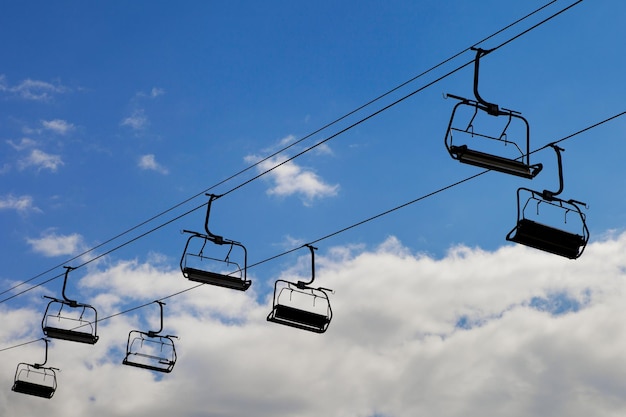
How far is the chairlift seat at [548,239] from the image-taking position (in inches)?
573

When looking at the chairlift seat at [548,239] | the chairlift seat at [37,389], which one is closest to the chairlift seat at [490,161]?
the chairlift seat at [548,239]

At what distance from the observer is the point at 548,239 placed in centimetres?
1465

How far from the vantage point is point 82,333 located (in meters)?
23.6

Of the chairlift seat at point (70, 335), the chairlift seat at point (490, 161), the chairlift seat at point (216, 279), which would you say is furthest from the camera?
the chairlift seat at point (70, 335)

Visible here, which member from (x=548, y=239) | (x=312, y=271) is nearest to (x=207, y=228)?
(x=312, y=271)

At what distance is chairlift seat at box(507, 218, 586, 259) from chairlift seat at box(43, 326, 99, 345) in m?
11.8

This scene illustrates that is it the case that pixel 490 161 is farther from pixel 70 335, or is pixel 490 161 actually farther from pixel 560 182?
pixel 70 335

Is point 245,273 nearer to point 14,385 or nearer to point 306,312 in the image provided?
point 306,312

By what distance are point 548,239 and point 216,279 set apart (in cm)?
600

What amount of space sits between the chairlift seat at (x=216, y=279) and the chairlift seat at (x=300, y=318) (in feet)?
2.98

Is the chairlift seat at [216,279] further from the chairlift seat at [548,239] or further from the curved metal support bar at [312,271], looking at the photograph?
the chairlift seat at [548,239]

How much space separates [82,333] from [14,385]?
4069 mm

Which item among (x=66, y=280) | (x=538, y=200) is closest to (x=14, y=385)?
(x=66, y=280)

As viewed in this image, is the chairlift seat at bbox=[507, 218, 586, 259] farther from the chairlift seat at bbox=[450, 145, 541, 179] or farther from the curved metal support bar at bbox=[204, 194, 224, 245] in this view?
the curved metal support bar at bbox=[204, 194, 224, 245]
